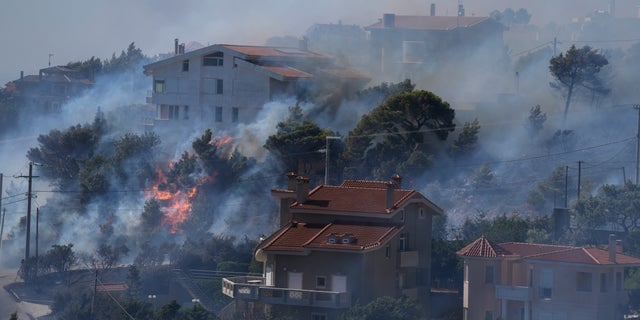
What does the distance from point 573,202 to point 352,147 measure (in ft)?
32.2

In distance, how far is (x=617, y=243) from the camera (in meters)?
39.5

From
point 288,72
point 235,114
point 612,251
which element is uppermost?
point 288,72

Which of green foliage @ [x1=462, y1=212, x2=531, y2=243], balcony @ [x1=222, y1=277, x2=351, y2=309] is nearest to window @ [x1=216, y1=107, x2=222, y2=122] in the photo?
green foliage @ [x1=462, y1=212, x2=531, y2=243]

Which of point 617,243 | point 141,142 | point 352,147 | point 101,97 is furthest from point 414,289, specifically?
point 101,97

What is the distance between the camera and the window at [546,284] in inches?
1435

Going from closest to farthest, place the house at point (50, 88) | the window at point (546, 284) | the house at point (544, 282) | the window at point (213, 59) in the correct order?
1. the house at point (544, 282)
2. the window at point (546, 284)
3. the window at point (213, 59)
4. the house at point (50, 88)

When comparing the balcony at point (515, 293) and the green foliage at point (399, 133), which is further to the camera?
the green foliage at point (399, 133)

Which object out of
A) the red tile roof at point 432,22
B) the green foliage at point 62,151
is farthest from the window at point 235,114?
the red tile roof at point 432,22

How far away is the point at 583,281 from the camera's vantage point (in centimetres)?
3603

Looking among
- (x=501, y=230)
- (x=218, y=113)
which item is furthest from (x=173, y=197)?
(x=501, y=230)

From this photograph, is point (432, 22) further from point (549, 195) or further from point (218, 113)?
point (549, 195)

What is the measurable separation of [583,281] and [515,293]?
168 centimetres

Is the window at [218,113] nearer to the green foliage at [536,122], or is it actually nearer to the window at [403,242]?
the green foliage at [536,122]

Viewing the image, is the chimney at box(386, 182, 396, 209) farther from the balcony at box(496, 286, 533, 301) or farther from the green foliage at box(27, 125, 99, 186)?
the green foliage at box(27, 125, 99, 186)
